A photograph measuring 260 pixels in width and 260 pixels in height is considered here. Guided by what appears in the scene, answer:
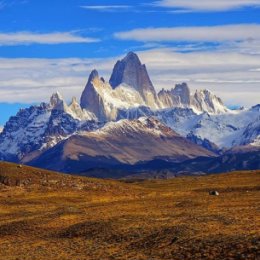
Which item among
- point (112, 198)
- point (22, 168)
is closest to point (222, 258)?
point (112, 198)

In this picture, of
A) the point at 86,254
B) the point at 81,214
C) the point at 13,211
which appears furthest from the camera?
the point at 13,211

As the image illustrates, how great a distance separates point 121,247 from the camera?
55719 mm

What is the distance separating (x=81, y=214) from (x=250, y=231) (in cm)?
3258

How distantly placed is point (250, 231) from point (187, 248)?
673cm

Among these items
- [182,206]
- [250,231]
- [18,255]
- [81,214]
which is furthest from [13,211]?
[250,231]

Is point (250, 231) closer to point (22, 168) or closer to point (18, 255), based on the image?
point (18, 255)

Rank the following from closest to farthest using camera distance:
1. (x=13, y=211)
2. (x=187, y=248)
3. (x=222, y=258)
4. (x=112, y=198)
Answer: (x=222, y=258) < (x=187, y=248) < (x=13, y=211) < (x=112, y=198)

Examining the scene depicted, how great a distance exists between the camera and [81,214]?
271ft

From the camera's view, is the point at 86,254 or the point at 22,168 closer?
the point at 86,254

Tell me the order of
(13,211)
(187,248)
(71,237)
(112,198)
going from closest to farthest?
(187,248) < (71,237) < (13,211) < (112,198)

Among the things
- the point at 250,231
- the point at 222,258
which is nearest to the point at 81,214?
the point at 250,231

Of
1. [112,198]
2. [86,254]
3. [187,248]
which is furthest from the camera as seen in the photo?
[112,198]

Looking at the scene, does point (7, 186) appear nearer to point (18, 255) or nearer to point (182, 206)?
point (182, 206)

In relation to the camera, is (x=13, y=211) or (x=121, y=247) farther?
(x=13, y=211)
